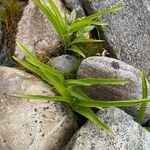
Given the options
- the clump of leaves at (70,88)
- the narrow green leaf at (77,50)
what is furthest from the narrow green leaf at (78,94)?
the narrow green leaf at (77,50)

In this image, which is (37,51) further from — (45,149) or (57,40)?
(45,149)

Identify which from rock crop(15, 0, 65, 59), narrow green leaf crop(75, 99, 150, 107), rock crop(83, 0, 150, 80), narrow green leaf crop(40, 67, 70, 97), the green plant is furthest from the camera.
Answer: rock crop(83, 0, 150, 80)

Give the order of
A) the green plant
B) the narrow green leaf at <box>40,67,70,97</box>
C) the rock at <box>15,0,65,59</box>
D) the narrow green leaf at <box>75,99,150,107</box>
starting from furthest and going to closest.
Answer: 1. the rock at <box>15,0,65,59</box>
2. the green plant
3. the narrow green leaf at <box>40,67,70,97</box>
4. the narrow green leaf at <box>75,99,150,107</box>

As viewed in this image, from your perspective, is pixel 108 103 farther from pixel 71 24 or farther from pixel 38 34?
pixel 38 34

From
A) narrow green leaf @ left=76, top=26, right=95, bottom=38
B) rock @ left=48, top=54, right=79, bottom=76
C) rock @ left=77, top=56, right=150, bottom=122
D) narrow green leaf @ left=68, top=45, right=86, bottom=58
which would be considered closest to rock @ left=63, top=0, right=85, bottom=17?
narrow green leaf @ left=76, top=26, right=95, bottom=38

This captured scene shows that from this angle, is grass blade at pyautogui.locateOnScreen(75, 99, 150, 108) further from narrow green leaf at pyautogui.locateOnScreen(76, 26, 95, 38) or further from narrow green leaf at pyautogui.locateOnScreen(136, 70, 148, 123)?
narrow green leaf at pyautogui.locateOnScreen(76, 26, 95, 38)

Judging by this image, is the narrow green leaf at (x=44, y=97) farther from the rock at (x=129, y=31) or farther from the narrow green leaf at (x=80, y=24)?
the rock at (x=129, y=31)
